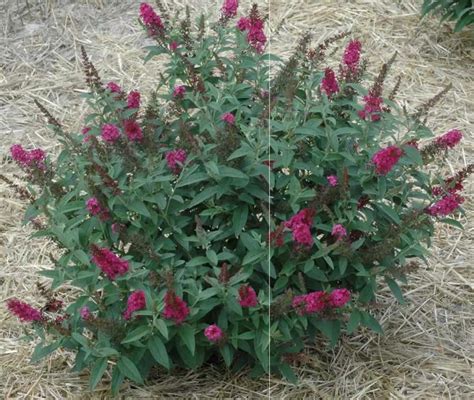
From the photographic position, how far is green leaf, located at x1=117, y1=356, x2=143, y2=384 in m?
2.29

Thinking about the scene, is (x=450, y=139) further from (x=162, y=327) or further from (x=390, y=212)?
(x=162, y=327)

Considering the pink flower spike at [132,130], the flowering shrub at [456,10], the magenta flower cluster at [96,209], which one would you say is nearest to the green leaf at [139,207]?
the magenta flower cluster at [96,209]

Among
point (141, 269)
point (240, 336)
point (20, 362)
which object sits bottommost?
point (20, 362)

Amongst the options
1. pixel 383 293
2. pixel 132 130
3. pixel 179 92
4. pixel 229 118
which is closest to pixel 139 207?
pixel 132 130

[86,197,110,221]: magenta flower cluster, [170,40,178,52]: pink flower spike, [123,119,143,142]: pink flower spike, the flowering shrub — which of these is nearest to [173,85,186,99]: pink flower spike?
[170,40,178,52]: pink flower spike

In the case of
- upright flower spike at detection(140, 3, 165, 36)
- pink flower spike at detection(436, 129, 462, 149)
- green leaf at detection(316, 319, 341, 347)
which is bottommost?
green leaf at detection(316, 319, 341, 347)

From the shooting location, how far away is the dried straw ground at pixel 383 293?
268cm

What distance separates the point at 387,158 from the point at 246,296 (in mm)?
506

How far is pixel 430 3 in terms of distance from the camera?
4.95 meters

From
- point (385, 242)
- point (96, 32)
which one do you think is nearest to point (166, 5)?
point (96, 32)

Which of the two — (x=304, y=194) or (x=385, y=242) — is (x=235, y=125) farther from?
(x=385, y=242)

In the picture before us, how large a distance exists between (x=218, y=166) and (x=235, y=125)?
0.53 feet

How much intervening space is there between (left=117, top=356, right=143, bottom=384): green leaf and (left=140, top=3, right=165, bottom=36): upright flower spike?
96 centimetres

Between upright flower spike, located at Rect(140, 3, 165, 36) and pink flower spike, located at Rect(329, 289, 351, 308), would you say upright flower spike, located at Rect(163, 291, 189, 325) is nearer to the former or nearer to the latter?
pink flower spike, located at Rect(329, 289, 351, 308)
